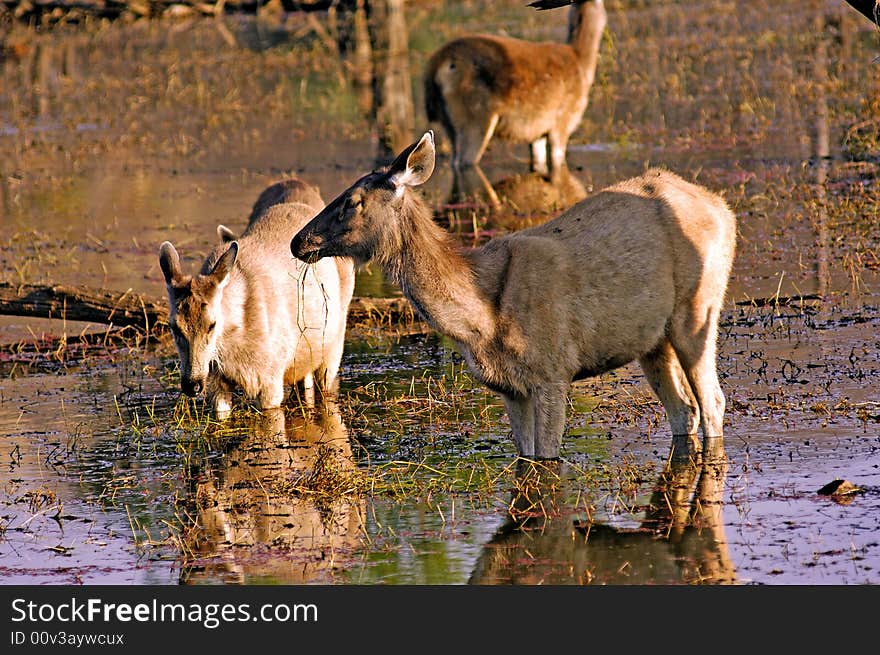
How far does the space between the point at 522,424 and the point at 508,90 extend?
10883 mm

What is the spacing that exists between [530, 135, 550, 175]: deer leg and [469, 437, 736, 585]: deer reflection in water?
11798mm

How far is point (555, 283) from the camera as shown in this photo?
9367 mm

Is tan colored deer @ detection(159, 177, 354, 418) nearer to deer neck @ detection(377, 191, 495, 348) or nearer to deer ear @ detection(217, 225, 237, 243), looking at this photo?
deer ear @ detection(217, 225, 237, 243)

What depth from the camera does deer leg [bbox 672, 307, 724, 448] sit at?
9680 mm

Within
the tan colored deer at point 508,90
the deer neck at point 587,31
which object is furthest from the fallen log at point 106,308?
the deer neck at point 587,31

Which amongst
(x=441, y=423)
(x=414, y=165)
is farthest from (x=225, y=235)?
(x=414, y=165)

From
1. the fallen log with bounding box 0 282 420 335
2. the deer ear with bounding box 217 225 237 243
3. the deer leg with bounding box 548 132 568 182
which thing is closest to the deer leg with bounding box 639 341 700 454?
the deer ear with bounding box 217 225 237 243

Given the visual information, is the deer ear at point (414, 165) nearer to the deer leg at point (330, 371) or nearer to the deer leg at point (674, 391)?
the deer leg at point (674, 391)

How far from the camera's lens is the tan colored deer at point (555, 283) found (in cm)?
927

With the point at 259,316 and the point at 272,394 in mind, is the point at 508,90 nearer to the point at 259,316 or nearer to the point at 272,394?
the point at 259,316

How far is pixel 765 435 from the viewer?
9844mm

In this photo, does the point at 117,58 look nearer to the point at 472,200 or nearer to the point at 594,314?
the point at 472,200

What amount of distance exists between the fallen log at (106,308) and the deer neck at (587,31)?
802cm

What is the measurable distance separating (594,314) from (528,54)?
11.3m
